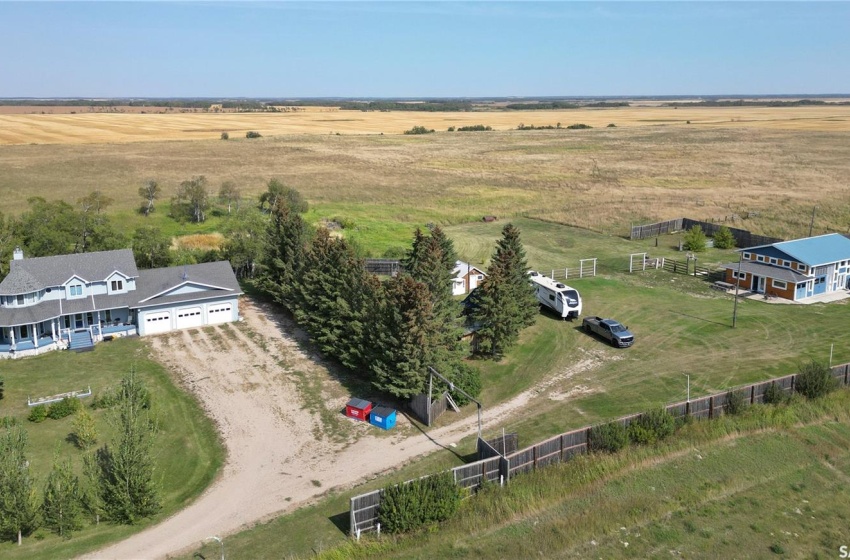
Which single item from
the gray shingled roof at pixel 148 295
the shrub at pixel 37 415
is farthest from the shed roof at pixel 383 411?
the gray shingled roof at pixel 148 295

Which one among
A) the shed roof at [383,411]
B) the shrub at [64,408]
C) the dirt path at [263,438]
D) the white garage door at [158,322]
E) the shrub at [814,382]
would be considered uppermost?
the shrub at [814,382]

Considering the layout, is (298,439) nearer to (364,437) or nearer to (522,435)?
(364,437)

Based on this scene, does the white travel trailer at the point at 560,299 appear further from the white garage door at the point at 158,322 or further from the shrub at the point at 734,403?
the white garage door at the point at 158,322

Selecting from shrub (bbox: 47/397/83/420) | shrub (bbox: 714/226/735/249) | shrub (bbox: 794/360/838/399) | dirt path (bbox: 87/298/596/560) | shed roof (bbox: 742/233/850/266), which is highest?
shed roof (bbox: 742/233/850/266)

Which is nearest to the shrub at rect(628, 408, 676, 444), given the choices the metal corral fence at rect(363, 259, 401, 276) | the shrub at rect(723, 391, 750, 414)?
the shrub at rect(723, 391, 750, 414)

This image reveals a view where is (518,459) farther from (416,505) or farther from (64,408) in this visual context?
(64,408)

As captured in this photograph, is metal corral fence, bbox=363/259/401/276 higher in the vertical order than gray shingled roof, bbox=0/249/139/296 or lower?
lower

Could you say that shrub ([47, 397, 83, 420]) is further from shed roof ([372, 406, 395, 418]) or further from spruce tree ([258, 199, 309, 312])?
spruce tree ([258, 199, 309, 312])
